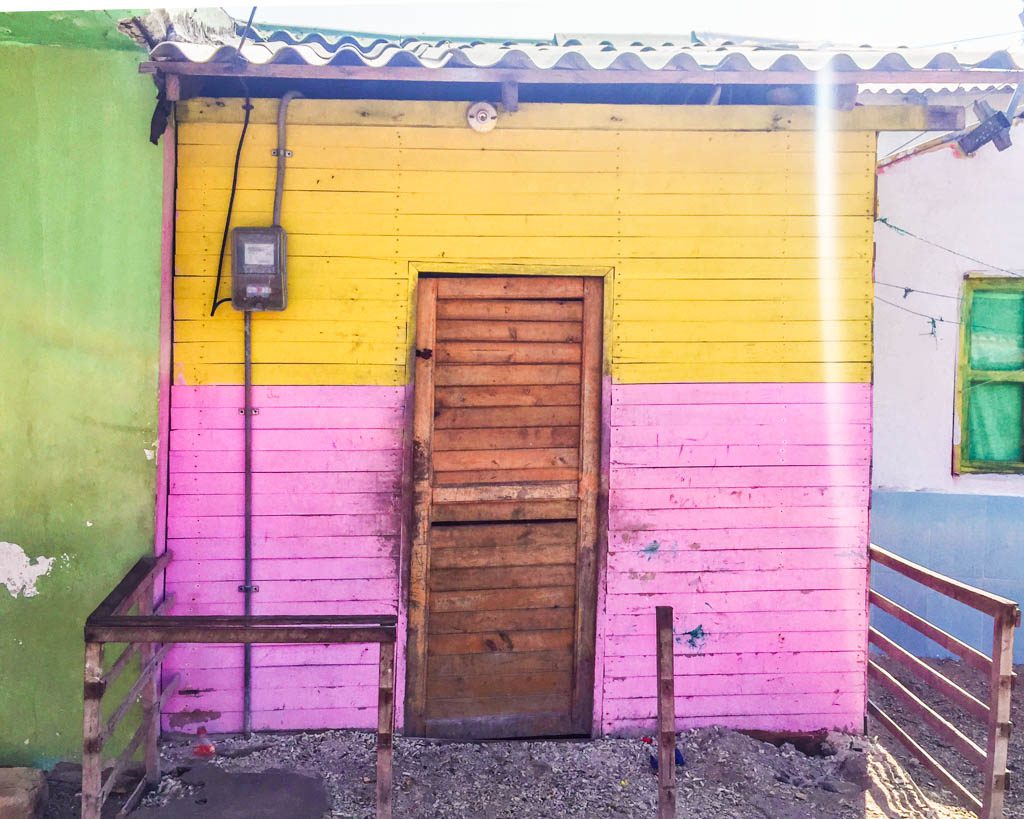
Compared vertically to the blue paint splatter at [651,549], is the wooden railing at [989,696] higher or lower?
lower

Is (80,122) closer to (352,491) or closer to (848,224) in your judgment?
(352,491)

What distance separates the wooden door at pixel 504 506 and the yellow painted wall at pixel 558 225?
200 millimetres

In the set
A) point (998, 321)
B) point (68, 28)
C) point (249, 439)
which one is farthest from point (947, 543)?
point (68, 28)

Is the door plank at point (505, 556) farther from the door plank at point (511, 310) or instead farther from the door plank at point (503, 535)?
the door plank at point (511, 310)

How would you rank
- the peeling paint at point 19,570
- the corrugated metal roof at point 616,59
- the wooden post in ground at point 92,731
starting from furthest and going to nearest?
1. the peeling paint at point 19,570
2. the corrugated metal roof at point 616,59
3. the wooden post in ground at point 92,731

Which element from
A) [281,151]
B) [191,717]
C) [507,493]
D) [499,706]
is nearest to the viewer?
[281,151]

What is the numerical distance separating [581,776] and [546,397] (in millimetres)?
1939

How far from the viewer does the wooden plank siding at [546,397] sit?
4.39 meters

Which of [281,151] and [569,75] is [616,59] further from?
[281,151]

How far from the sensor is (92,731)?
10.8 ft

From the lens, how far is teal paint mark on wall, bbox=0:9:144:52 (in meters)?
4.03

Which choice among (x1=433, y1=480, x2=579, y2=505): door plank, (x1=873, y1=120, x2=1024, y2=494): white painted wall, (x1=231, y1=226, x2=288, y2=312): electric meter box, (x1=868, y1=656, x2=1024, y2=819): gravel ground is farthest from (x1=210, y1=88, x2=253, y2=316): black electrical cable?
(x1=868, y1=656, x2=1024, y2=819): gravel ground

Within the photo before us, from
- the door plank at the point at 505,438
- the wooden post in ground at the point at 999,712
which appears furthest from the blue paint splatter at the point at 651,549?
the wooden post in ground at the point at 999,712

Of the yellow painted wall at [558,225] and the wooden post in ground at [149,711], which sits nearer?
the wooden post in ground at [149,711]
